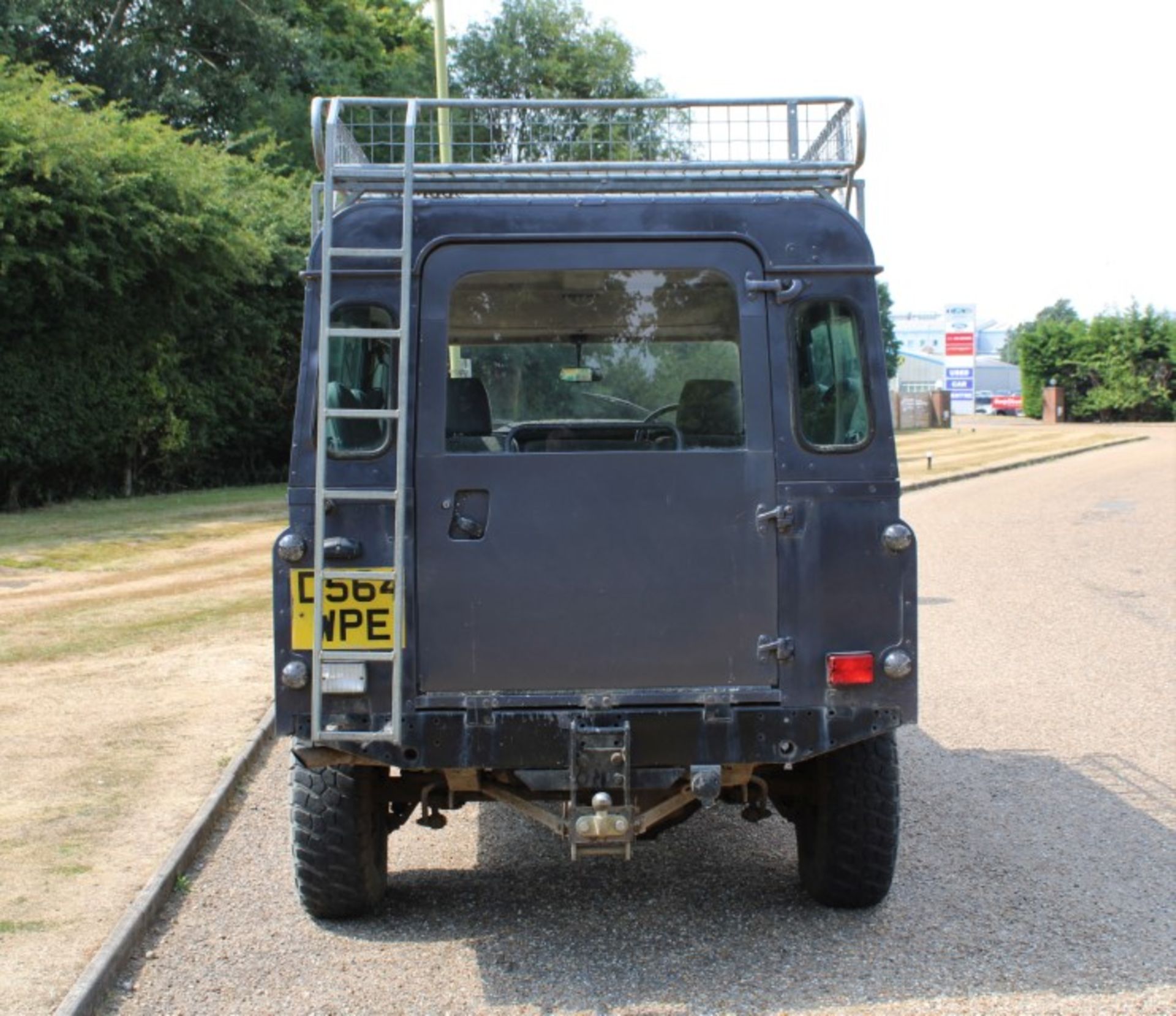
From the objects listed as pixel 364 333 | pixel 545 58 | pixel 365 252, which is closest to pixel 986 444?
pixel 545 58

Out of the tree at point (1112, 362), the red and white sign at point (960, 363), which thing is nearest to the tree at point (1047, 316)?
the red and white sign at point (960, 363)

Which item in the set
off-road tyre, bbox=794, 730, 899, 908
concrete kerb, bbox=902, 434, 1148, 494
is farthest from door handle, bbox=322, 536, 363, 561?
concrete kerb, bbox=902, 434, 1148, 494

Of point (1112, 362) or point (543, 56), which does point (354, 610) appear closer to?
point (543, 56)

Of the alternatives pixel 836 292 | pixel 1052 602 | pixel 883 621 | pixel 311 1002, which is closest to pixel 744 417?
pixel 836 292

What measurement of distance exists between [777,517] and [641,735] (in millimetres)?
872

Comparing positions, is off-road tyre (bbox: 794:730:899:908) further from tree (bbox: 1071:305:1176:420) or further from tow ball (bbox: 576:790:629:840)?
tree (bbox: 1071:305:1176:420)

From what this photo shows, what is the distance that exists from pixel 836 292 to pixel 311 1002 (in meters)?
2.94

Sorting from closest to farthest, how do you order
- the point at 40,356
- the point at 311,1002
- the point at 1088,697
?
1. the point at 311,1002
2. the point at 1088,697
3. the point at 40,356

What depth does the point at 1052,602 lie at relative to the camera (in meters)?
14.0

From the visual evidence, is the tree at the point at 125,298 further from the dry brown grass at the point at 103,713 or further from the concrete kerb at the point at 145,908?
the concrete kerb at the point at 145,908

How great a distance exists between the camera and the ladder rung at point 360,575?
488 centimetres

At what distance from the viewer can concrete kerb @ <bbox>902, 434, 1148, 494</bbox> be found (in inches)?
1198

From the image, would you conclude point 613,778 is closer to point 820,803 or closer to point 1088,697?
point 820,803

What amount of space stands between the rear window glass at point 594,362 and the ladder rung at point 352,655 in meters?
0.75
